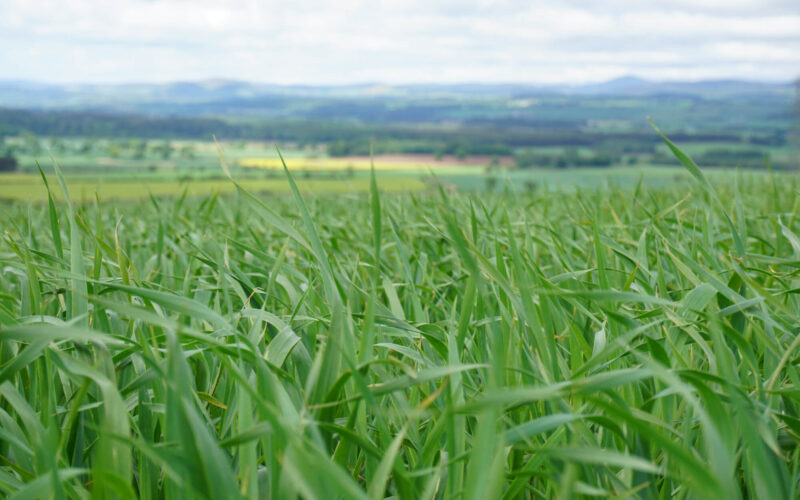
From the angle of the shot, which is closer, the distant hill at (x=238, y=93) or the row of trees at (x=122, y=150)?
the row of trees at (x=122, y=150)

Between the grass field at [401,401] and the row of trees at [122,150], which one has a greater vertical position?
the grass field at [401,401]

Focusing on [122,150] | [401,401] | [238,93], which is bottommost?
[122,150]

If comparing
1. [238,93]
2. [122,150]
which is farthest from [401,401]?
[238,93]

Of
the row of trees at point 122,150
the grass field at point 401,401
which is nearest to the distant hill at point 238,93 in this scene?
the row of trees at point 122,150

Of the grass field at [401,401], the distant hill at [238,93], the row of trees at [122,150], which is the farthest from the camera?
the distant hill at [238,93]

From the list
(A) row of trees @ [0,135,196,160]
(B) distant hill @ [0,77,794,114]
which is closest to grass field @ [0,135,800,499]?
(A) row of trees @ [0,135,196,160]

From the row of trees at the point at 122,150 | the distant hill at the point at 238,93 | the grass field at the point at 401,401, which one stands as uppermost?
the distant hill at the point at 238,93

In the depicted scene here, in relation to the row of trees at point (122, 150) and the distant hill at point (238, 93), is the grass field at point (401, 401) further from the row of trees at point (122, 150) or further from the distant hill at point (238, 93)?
the distant hill at point (238, 93)

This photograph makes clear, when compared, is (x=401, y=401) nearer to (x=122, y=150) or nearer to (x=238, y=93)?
(x=122, y=150)

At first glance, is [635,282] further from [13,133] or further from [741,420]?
[13,133]

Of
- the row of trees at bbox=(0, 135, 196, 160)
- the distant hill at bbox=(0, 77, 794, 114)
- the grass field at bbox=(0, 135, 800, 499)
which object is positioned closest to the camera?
the grass field at bbox=(0, 135, 800, 499)

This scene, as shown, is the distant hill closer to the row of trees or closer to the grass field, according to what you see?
the row of trees

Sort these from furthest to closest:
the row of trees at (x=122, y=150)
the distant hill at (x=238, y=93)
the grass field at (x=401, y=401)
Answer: the distant hill at (x=238, y=93)
the row of trees at (x=122, y=150)
the grass field at (x=401, y=401)

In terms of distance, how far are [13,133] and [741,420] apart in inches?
3059
